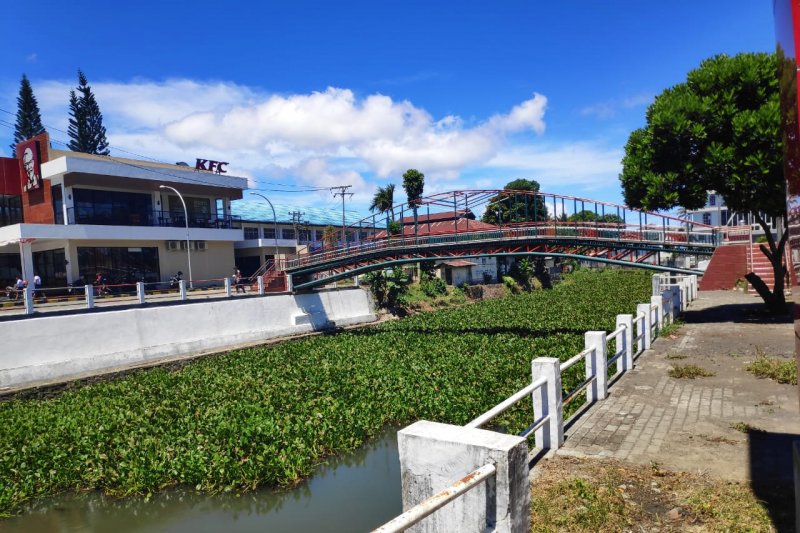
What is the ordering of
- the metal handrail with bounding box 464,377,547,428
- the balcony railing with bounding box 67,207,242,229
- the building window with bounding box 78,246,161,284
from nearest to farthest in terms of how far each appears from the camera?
the metal handrail with bounding box 464,377,547,428
the building window with bounding box 78,246,161,284
the balcony railing with bounding box 67,207,242,229

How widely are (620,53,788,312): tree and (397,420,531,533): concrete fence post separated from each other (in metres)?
15.1

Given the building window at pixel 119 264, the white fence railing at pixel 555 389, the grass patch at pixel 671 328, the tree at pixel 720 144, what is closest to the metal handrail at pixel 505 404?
the white fence railing at pixel 555 389

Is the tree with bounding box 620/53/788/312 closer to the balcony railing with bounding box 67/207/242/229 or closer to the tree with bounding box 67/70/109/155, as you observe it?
the balcony railing with bounding box 67/207/242/229

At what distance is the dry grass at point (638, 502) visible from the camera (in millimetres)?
4715

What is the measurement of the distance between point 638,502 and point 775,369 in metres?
6.64

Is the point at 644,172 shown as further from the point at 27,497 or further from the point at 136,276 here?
the point at 136,276

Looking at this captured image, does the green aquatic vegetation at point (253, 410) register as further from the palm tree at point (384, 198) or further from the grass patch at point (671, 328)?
the palm tree at point (384, 198)

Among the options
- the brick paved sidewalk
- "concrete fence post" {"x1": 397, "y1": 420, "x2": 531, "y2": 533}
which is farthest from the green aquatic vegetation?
"concrete fence post" {"x1": 397, "y1": 420, "x2": 531, "y2": 533}

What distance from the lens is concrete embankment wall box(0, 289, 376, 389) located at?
1764 centimetres

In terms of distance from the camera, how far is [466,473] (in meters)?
3.73

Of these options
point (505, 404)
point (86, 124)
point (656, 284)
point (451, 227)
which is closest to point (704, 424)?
point (505, 404)

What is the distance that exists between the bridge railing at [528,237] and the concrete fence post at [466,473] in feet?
54.3

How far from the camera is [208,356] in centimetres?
2130

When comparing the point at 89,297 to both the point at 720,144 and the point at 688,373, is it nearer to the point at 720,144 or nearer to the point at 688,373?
the point at 688,373
